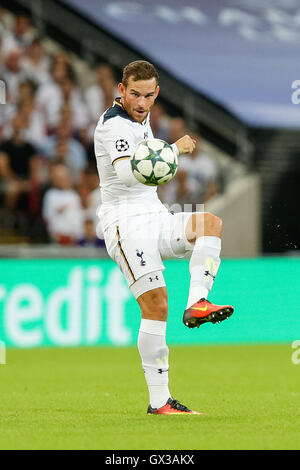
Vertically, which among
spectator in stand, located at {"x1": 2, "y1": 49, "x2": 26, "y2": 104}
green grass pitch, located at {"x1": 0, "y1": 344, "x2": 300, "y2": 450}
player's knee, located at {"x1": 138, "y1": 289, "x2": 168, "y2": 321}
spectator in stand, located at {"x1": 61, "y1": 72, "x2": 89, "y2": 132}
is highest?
spectator in stand, located at {"x1": 2, "y1": 49, "x2": 26, "y2": 104}

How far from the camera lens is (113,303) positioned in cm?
1317

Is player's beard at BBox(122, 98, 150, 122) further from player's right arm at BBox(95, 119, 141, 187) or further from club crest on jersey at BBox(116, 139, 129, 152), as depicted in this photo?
club crest on jersey at BBox(116, 139, 129, 152)

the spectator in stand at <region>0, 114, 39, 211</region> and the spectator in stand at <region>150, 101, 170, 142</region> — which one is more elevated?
the spectator in stand at <region>150, 101, 170, 142</region>

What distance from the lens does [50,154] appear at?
15.1 metres

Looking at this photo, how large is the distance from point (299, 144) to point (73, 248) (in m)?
7.09

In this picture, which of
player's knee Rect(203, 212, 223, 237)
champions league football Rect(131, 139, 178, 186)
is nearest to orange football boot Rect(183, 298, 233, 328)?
player's knee Rect(203, 212, 223, 237)

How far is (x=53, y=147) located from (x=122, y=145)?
8893 millimetres

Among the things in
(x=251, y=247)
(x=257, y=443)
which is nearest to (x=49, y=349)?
(x=251, y=247)

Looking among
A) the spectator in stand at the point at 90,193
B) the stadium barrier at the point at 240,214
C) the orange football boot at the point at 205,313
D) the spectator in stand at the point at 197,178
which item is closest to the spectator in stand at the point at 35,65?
the spectator in stand at the point at 90,193

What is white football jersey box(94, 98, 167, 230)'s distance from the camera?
6.51 m

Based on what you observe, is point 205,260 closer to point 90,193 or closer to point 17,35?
point 90,193

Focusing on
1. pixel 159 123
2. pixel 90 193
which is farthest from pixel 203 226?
pixel 159 123

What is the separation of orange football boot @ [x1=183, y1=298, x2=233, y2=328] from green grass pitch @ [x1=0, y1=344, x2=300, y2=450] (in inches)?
24.6

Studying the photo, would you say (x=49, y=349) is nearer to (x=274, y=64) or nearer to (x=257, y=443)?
(x=257, y=443)
